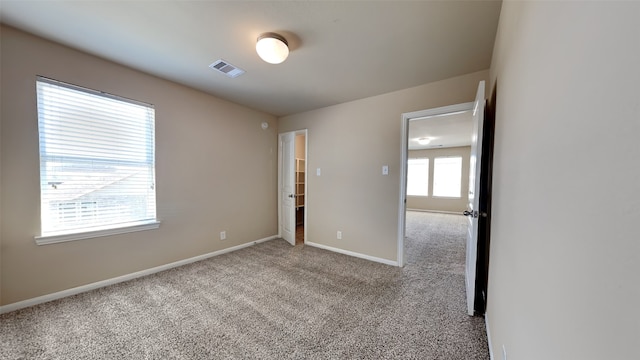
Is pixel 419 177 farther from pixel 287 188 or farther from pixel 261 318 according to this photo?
pixel 261 318

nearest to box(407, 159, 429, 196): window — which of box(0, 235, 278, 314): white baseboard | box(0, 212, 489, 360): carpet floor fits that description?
box(0, 212, 489, 360): carpet floor

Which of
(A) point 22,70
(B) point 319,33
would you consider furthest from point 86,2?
(B) point 319,33

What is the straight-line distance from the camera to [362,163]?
3.26 m

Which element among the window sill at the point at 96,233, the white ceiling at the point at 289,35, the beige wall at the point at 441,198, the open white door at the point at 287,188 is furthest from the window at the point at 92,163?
the beige wall at the point at 441,198

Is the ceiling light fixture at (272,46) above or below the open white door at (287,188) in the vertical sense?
above

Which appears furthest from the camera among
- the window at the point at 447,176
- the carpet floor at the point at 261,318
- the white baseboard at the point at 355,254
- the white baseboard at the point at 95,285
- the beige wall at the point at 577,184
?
the window at the point at 447,176

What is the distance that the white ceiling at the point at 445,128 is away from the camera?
4016 mm

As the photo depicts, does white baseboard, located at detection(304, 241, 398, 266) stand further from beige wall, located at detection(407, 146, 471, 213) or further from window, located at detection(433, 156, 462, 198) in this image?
window, located at detection(433, 156, 462, 198)

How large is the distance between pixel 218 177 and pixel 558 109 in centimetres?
351

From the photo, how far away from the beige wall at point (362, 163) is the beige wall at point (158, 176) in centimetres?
99

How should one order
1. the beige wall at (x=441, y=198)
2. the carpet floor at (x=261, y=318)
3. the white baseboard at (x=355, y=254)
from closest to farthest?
1. the carpet floor at (x=261, y=318)
2. the white baseboard at (x=355, y=254)
3. the beige wall at (x=441, y=198)

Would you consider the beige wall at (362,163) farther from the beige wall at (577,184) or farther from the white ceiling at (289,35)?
the beige wall at (577,184)

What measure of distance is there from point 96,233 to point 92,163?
0.72m

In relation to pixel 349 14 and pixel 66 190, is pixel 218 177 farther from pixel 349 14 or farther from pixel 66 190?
pixel 349 14
